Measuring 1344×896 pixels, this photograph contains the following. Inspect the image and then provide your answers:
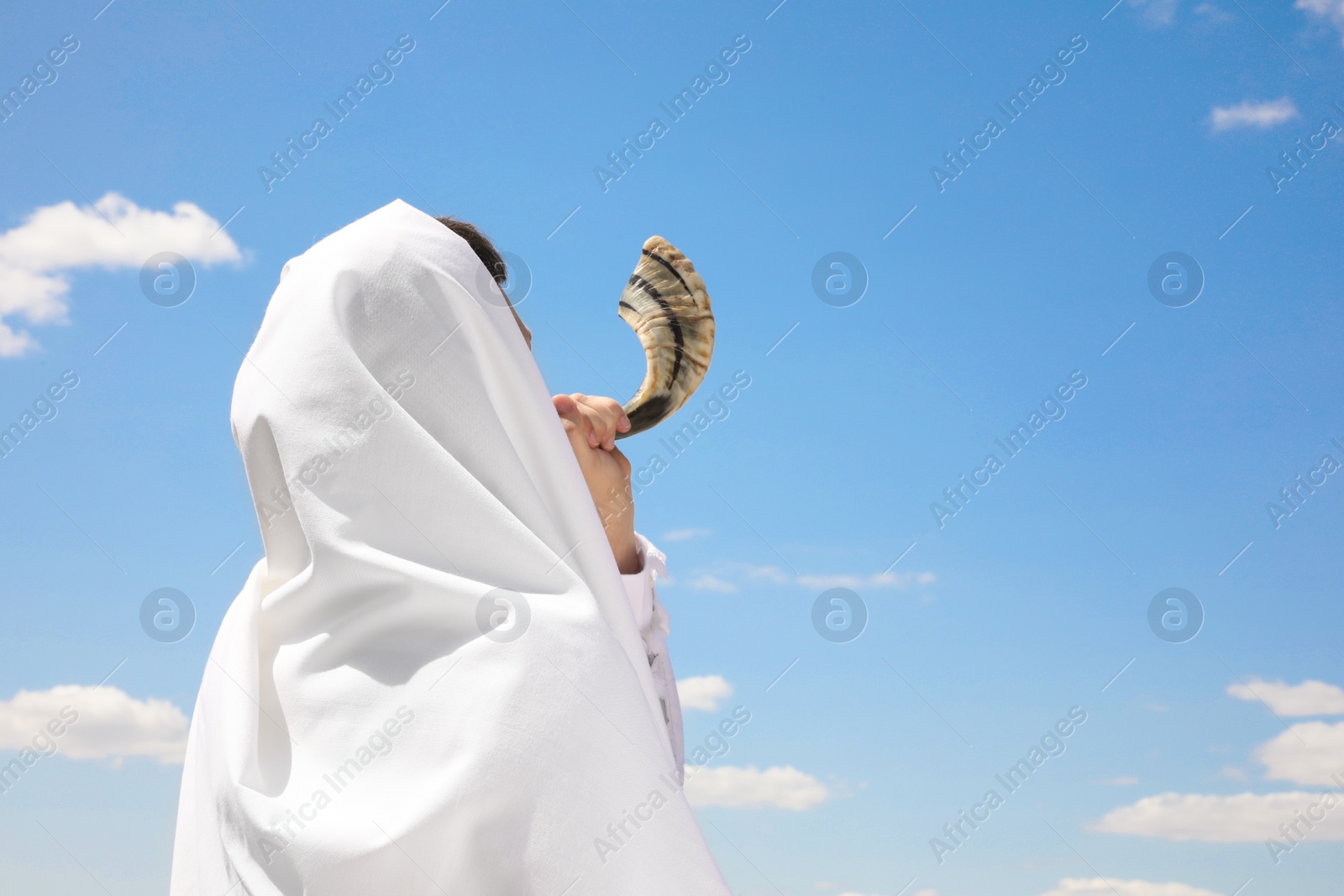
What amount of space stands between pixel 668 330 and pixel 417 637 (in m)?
1.88

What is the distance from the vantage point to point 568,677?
167 cm

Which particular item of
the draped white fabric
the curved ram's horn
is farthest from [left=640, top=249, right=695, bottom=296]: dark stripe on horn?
the draped white fabric

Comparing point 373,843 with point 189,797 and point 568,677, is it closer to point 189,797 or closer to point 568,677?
point 568,677

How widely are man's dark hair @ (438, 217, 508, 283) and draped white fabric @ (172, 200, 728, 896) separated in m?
1.30

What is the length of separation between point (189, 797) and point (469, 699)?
2.77ft

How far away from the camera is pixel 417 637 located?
5.77ft

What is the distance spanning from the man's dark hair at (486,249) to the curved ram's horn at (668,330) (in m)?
0.44

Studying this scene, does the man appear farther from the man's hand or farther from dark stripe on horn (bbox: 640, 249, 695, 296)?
dark stripe on horn (bbox: 640, 249, 695, 296)

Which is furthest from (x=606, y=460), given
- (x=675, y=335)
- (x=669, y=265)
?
(x=669, y=265)

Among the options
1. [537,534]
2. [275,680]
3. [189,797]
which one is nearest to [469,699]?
[537,534]

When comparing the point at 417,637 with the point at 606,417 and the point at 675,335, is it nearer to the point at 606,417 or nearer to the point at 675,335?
the point at 606,417

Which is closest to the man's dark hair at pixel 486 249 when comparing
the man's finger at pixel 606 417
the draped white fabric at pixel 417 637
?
the man's finger at pixel 606 417

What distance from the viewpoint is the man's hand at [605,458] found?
3.03 meters

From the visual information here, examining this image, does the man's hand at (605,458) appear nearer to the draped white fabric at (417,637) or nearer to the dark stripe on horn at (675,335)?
the dark stripe on horn at (675,335)
